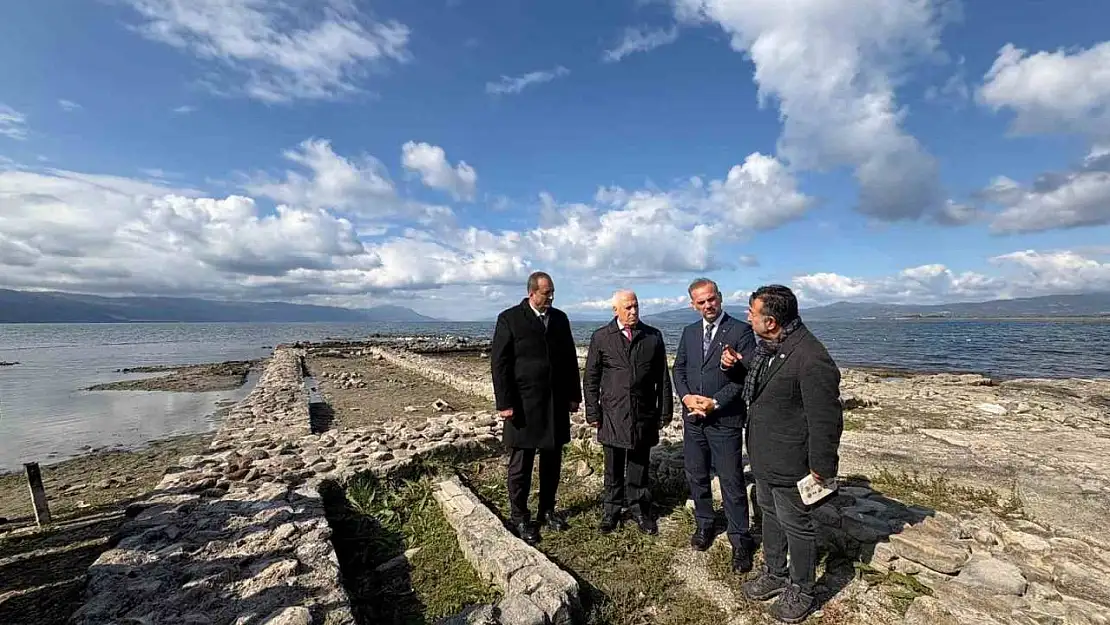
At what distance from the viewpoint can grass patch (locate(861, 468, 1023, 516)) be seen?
538cm

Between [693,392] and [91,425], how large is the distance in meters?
18.0

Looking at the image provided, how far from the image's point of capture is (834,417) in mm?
3207

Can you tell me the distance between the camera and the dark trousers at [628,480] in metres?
5.16

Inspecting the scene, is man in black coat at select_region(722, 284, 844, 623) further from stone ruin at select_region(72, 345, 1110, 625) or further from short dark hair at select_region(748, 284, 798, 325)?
stone ruin at select_region(72, 345, 1110, 625)

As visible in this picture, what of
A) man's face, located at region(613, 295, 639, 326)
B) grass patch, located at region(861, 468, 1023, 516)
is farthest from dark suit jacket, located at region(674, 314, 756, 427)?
grass patch, located at region(861, 468, 1023, 516)

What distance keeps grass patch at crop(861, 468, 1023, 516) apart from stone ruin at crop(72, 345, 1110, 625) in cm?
39

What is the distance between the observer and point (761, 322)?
11.7ft

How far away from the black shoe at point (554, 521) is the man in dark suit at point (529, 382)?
23 centimetres

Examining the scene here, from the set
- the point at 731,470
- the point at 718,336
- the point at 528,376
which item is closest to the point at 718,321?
the point at 718,336

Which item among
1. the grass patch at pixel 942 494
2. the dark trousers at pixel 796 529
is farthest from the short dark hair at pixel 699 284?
the grass patch at pixel 942 494

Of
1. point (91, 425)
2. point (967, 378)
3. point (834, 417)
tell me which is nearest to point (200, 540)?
point (834, 417)

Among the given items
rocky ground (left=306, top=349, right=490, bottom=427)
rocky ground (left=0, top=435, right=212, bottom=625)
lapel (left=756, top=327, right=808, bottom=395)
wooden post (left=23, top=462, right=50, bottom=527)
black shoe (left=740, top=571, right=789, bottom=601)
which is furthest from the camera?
rocky ground (left=306, top=349, right=490, bottom=427)

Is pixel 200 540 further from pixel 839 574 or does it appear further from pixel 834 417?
pixel 839 574

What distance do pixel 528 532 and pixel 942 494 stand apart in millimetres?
5042
